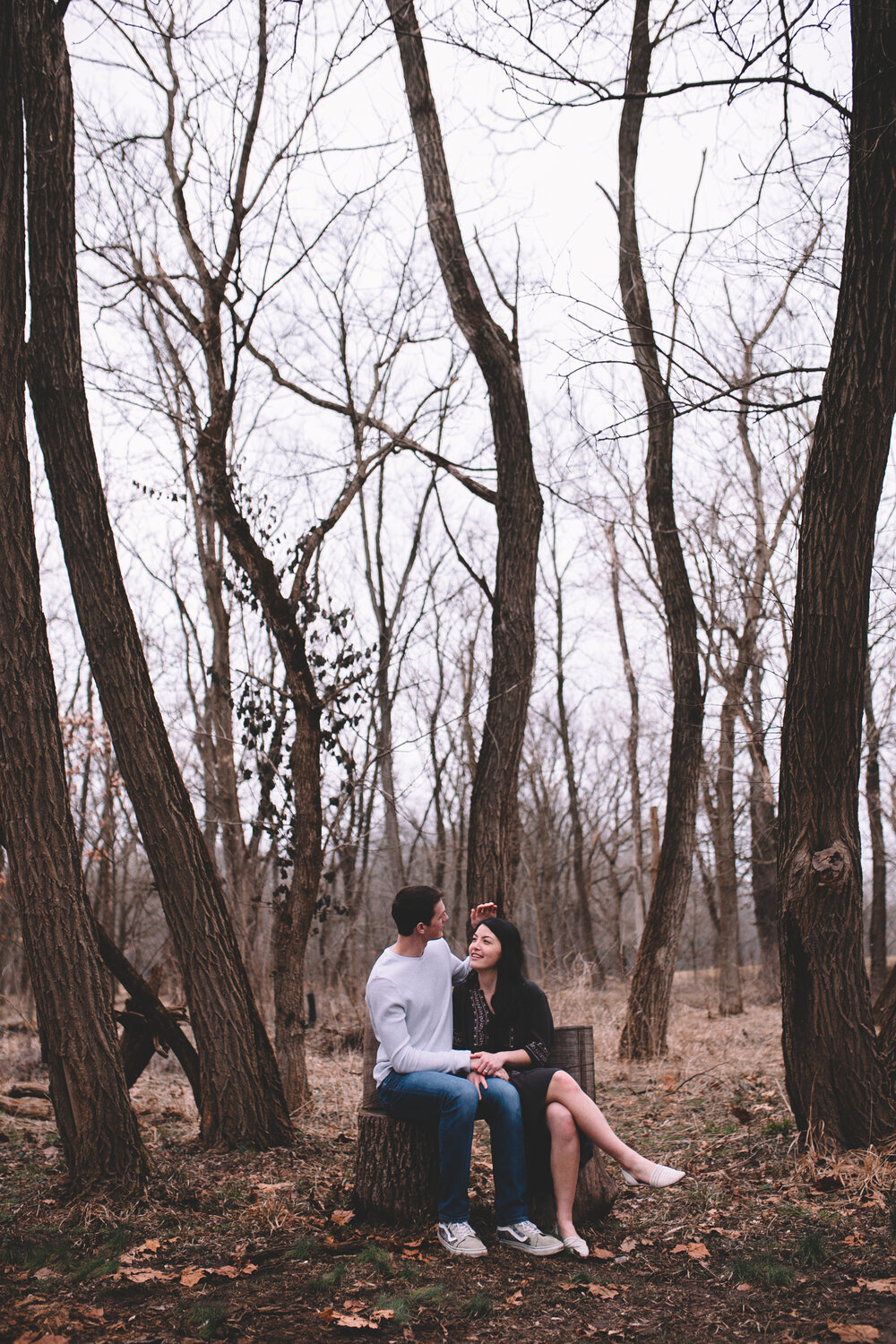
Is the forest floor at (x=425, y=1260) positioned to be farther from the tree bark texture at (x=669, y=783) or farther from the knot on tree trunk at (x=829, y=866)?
the tree bark texture at (x=669, y=783)

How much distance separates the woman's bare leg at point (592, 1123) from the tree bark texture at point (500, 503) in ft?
9.02

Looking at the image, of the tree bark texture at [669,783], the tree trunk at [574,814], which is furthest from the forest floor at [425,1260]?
the tree trunk at [574,814]

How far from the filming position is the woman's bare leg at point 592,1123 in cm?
376

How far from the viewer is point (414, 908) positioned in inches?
158

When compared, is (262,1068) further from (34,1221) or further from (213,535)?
(213,535)

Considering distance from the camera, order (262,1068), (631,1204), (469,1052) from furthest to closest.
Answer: (262,1068) < (631,1204) < (469,1052)

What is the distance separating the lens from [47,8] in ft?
16.2

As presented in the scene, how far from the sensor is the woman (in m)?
3.75

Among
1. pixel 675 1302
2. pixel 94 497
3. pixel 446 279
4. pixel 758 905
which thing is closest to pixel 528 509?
pixel 446 279

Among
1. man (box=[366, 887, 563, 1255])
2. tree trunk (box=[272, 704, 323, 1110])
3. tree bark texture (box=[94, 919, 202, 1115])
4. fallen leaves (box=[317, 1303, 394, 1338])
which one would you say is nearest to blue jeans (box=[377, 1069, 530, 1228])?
man (box=[366, 887, 563, 1255])

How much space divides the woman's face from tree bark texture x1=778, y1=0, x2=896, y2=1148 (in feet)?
4.80

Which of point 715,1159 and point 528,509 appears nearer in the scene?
point 715,1159

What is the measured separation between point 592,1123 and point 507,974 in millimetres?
683

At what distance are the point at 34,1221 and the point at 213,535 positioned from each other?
8.90m
